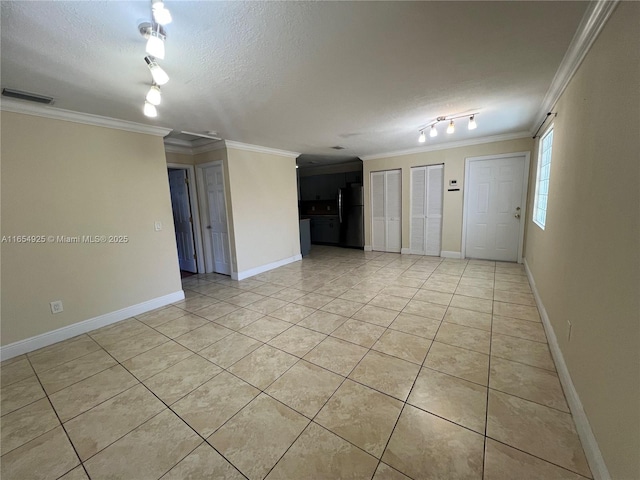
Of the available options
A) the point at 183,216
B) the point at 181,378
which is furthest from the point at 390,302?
the point at 183,216

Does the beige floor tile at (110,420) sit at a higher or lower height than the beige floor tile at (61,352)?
lower

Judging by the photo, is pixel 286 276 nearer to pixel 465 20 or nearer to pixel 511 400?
pixel 511 400

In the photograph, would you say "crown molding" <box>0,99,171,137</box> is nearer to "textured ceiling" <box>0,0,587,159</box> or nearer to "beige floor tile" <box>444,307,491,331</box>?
"textured ceiling" <box>0,0,587,159</box>

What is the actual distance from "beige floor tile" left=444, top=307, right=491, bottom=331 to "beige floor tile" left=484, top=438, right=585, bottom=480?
1.41 m

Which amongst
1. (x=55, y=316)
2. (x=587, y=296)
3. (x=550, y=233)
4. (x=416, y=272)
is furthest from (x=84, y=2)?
(x=416, y=272)

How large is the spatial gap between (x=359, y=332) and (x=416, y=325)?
0.63m

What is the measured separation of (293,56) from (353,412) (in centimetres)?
246

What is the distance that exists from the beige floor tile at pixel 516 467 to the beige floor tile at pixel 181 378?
1.91m

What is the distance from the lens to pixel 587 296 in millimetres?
1515

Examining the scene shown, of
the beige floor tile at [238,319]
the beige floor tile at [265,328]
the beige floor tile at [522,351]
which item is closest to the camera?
the beige floor tile at [522,351]

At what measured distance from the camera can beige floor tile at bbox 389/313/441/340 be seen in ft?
8.43

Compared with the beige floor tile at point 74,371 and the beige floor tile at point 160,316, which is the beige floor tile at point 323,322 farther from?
the beige floor tile at point 74,371

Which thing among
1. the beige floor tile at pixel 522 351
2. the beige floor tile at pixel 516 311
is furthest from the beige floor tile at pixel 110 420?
the beige floor tile at pixel 516 311

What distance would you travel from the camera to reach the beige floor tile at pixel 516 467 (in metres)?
1.24
